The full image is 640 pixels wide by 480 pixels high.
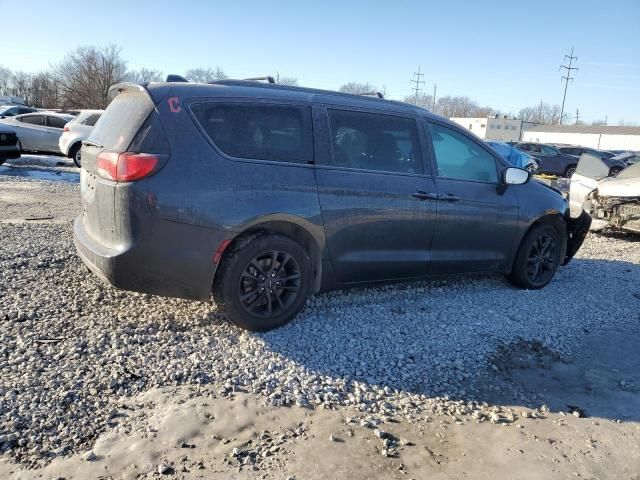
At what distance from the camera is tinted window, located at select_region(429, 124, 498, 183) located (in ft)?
16.8

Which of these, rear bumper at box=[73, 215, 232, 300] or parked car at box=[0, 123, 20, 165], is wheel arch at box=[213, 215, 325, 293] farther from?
parked car at box=[0, 123, 20, 165]

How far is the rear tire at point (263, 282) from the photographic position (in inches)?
156

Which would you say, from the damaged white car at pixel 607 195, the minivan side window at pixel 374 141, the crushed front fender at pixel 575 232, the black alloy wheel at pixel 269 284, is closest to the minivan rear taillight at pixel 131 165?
the black alloy wheel at pixel 269 284

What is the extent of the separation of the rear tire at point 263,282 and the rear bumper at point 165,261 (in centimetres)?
15

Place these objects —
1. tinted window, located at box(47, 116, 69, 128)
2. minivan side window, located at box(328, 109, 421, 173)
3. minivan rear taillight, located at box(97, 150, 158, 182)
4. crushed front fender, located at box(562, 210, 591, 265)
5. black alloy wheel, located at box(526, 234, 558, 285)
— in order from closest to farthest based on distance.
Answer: minivan rear taillight, located at box(97, 150, 158, 182) → minivan side window, located at box(328, 109, 421, 173) → black alloy wheel, located at box(526, 234, 558, 285) → crushed front fender, located at box(562, 210, 591, 265) → tinted window, located at box(47, 116, 69, 128)

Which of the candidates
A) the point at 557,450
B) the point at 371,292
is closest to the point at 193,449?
the point at 557,450

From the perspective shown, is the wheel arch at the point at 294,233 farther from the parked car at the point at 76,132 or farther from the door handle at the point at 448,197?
the parked car at the point at 76,132

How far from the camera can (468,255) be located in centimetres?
531

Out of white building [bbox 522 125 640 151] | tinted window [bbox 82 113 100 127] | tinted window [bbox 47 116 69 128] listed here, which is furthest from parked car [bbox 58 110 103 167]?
white building [bbox 522 125 640 151]

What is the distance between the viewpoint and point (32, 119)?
18.8 meters

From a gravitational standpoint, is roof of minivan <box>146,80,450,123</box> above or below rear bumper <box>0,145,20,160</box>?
above

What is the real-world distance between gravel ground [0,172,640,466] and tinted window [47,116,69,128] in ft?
49.6

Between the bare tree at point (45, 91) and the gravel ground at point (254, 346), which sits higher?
the bare tree at point (45, 91)

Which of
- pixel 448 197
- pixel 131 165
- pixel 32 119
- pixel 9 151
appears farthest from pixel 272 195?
pixel 32 119
